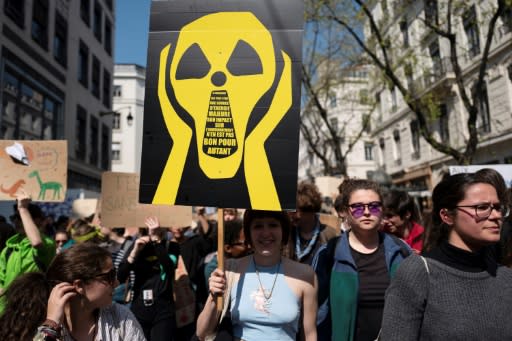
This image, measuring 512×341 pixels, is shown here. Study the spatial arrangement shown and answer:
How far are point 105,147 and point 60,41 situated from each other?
8.58m

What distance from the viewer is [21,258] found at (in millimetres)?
3508

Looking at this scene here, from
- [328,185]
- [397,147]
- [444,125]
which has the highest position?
[444,125]

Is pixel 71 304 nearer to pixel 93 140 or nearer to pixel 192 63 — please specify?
pixel 192 63

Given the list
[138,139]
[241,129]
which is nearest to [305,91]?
[241,129]

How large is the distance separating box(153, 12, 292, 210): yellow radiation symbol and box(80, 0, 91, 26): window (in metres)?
22.5

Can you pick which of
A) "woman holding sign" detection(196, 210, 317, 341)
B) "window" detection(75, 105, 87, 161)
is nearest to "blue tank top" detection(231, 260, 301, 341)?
"woman holding sign" detection(196, 210, 317, 341)

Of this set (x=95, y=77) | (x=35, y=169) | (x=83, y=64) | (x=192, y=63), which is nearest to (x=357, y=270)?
(x=192, y=63)

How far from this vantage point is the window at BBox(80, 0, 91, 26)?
2207 centimetres

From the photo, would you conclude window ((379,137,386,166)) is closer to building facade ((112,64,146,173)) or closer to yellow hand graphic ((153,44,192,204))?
building facade ((112,64,146,173))

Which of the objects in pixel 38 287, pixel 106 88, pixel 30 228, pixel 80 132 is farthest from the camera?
pixel 106 88

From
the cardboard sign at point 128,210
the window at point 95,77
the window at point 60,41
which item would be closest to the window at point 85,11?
the window at point 95,77

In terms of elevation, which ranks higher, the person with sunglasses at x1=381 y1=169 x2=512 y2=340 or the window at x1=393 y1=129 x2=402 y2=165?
the window at x1=393 y1=129 x2=402 y2=165

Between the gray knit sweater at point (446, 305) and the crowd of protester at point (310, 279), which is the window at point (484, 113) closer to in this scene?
the crowd of protester at point (310, 279)

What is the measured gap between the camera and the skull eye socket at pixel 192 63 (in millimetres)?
2478
